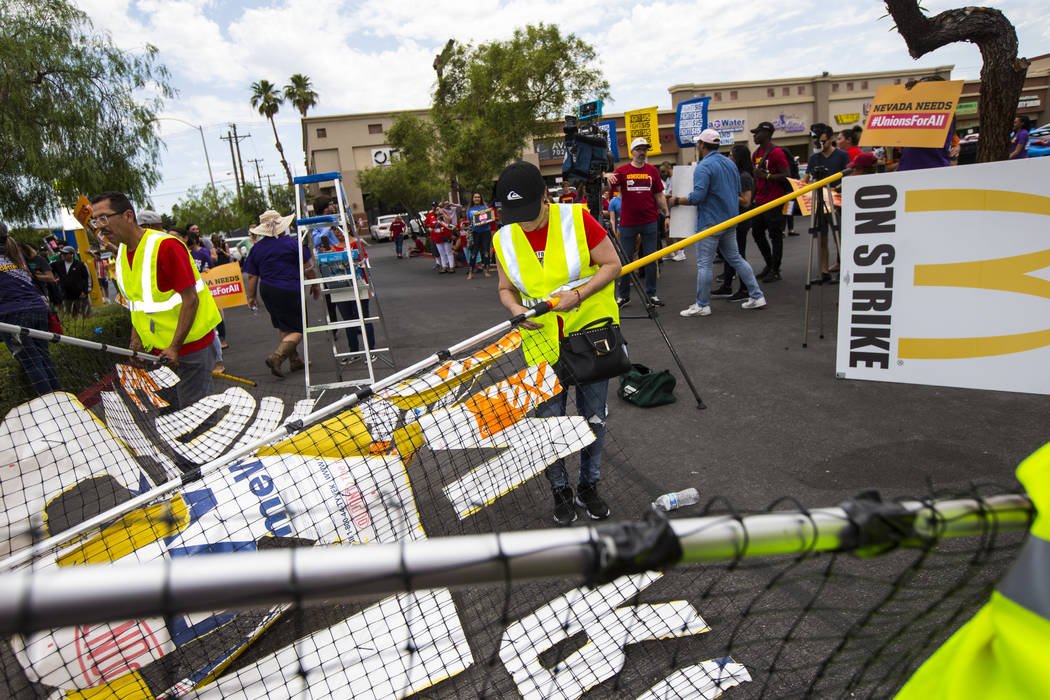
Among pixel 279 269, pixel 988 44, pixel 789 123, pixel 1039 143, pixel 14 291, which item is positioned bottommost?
pixel 279 269

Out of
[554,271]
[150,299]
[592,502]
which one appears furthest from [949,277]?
[150,299]

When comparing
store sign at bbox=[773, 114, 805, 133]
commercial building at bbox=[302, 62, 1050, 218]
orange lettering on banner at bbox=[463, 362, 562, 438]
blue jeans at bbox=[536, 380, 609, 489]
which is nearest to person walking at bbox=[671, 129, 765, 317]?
blue jeans at bbox=[536, 380, 609, 489]

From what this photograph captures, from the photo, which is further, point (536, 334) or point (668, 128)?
point (668, 128)

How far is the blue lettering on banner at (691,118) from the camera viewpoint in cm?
1071

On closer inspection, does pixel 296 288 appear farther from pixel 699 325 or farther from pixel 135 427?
pixel 699 325

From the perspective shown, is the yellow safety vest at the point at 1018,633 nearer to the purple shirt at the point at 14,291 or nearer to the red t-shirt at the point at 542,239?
the red t-shirt at the point at 542,239

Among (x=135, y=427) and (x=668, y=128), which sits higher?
(x=668, y=128)

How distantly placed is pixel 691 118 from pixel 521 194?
914 cm

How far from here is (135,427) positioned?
3.52 meters

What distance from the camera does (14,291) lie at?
17.8 feet

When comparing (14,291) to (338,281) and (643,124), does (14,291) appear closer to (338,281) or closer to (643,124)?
(338,281)

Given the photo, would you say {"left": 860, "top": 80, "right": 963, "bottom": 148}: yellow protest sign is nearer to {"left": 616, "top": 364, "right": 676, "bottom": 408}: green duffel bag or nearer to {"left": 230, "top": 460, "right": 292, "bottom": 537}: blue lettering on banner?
{"left": 616, "top": 364, "right": 676, "bottom": 408}: green duffel bag

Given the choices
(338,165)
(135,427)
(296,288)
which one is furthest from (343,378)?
(338,165)

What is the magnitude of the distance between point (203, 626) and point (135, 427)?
1.91 meters
